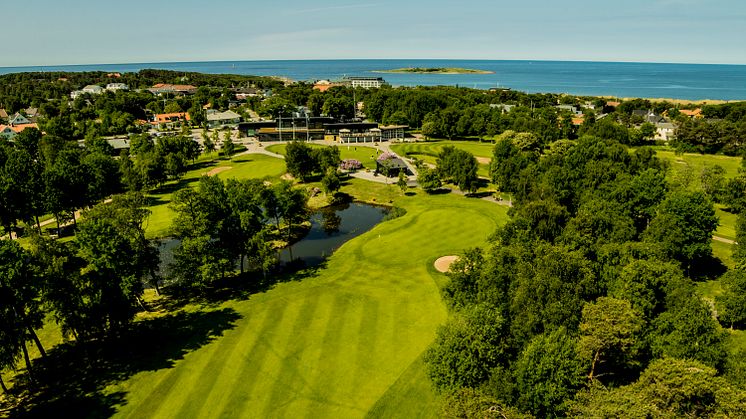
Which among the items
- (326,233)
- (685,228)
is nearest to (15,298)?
(326,233)

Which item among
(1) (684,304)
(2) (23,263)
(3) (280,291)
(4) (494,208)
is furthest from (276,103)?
(1) (684,304)

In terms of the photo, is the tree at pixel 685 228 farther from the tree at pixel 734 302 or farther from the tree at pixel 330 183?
the tree at pixel 330 183

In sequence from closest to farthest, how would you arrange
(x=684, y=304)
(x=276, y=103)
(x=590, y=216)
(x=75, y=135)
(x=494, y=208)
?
(x=684, y=304) < (x=590, y=216) < (x=494, y=208) < (x=75, y=135) < (x=276, y=103)

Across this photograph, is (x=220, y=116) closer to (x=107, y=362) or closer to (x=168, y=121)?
(x=168, y=121)

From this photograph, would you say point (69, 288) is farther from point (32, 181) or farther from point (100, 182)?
point (100, 182)

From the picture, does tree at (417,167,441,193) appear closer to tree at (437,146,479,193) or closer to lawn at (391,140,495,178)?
tree at (437,146,479,193)

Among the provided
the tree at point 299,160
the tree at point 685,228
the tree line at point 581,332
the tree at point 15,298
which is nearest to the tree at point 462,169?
the tree at point 299,160
